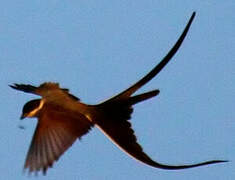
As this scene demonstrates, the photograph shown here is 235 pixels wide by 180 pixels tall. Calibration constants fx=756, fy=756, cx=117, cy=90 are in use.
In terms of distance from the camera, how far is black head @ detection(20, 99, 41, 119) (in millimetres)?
4051

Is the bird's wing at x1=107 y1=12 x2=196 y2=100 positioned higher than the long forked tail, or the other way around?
the bird's wing at x1=107 y1=12 x2=196 y2=100

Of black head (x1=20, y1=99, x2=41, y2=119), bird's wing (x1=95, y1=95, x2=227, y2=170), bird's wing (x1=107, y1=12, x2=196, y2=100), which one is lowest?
bird's wing (x1=95, y1=95, x2=227, y2=170)

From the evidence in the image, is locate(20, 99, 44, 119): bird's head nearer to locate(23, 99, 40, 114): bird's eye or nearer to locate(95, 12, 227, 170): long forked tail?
locate(23, 99, 40, 114): bird's eye

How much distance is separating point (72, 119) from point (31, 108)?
234 millimetres

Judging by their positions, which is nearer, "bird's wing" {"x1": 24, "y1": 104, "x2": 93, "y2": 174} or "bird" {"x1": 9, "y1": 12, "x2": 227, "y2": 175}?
"bird" {"x1": 9, "y1": 12, "x2": 227, "y2": 175}

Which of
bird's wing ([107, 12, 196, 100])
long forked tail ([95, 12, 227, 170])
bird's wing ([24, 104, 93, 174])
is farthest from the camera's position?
bird's wing ([24, 104, 93, 174])

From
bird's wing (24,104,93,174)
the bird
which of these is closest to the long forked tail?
the bird

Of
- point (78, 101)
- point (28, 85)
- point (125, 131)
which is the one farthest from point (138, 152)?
point (28, 85)

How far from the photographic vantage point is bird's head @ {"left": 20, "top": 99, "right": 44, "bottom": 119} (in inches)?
159

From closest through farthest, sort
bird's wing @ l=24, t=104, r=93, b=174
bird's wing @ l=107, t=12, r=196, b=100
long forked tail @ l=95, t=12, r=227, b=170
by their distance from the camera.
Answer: bird's wing @ l=107, t=12, r=196, b=100 < long forked tail @ l=95, t=12, r=227, b=170 < bird's wing @ l=24, t=104, r=93, b=174

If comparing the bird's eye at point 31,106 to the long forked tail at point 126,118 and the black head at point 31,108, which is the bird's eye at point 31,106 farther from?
the long forked tail at point 126,118

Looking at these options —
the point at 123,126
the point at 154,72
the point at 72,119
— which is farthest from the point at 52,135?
the point at 154,72

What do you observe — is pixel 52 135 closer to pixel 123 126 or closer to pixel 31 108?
pixel 31 108

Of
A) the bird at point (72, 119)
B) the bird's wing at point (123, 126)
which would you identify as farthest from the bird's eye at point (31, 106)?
the bird's wing at point (123, 126)
